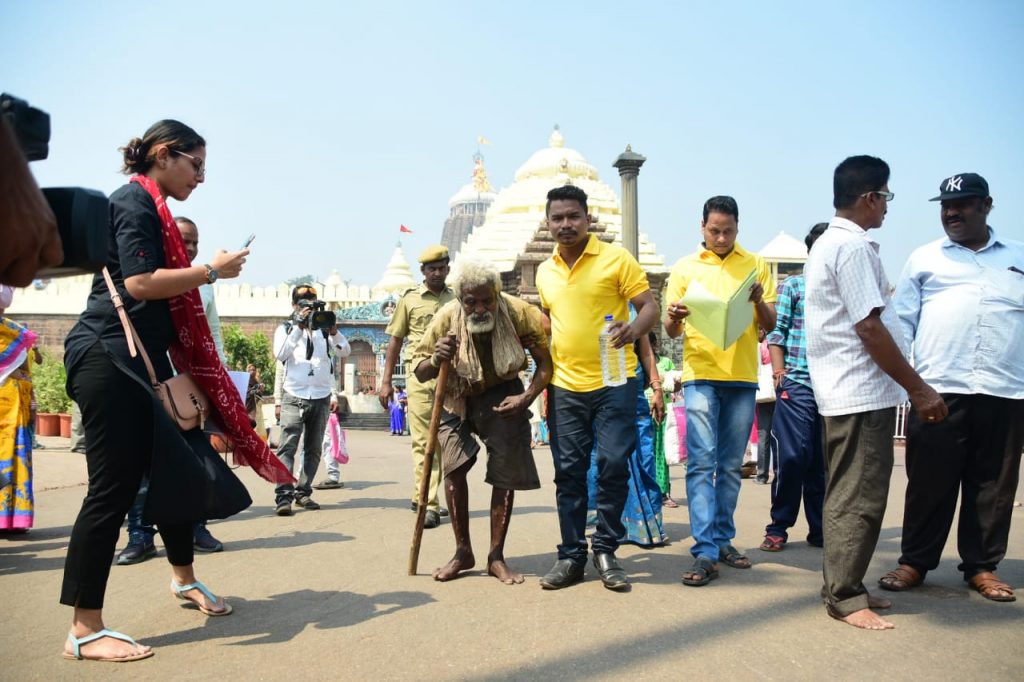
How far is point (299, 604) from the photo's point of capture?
4.00 metres

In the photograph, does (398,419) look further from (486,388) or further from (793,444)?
(486,388)

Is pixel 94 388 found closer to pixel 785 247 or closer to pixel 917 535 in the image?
pixel 917 535

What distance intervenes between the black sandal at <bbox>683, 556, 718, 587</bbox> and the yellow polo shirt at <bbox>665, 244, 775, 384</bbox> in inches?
39.9

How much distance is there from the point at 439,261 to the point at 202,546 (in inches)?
109

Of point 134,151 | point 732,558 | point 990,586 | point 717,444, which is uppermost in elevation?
point 134,151

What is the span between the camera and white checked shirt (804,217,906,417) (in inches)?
145

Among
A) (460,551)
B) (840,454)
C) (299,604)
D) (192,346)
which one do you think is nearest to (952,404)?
(840,454)

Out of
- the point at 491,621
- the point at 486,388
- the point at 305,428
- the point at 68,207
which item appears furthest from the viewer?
the point at 305,428

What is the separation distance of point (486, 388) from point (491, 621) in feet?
4.44

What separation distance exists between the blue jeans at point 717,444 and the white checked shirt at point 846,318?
96 cm

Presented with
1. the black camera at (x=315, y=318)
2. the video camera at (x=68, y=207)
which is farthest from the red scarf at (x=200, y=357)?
the black camera at (x=315, y=318)

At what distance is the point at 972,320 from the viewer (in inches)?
170

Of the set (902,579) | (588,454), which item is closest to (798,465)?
(902,579)

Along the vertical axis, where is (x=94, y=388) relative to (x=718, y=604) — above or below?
above
